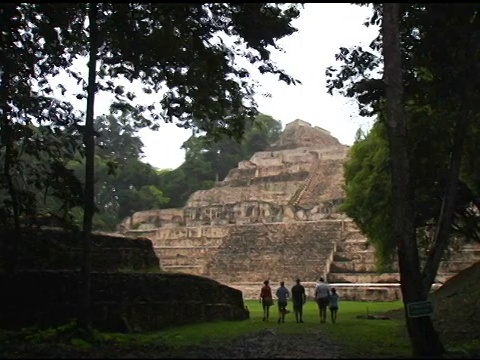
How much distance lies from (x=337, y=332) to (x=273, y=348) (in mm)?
3063

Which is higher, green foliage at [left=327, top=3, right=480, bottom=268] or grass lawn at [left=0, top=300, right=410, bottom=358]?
green foliage at [left=327, top=3, right=480, bottom=268]

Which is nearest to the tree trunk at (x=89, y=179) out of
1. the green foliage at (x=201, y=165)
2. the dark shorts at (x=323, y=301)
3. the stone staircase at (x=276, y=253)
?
the dark shorts at (x=323, y=301)

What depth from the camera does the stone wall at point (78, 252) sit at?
12344mm

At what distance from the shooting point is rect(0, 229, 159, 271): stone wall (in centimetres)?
1234

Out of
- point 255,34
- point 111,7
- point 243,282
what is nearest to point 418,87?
point 255,34

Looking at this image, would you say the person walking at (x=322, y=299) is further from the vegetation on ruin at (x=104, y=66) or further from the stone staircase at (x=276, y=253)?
the stone staircase at (x=276, y=253)

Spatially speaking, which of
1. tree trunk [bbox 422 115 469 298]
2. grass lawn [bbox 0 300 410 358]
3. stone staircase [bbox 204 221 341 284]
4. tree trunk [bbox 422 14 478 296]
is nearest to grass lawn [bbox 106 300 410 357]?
grass lawn [bbox 0 300 410 358]

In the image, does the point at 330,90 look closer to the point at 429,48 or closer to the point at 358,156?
the point at 429,48

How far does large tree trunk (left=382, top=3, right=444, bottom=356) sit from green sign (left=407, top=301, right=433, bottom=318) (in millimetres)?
117

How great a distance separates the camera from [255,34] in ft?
31.3

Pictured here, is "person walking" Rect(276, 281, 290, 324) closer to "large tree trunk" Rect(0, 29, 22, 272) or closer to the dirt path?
the dirt path

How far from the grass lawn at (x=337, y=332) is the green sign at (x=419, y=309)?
2.17 ft

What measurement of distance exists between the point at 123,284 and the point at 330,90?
5.45 m

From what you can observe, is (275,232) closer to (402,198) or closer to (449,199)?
(449,199)
